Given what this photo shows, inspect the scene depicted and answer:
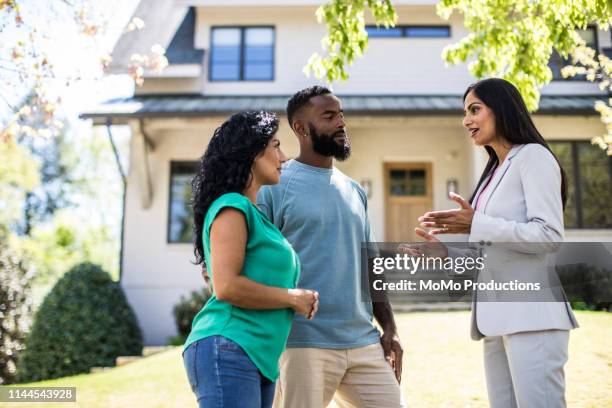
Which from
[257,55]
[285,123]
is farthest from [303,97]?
[257,55]

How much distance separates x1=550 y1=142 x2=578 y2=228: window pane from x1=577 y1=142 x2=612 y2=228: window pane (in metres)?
0.19

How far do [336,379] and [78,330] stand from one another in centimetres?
Answer: 914

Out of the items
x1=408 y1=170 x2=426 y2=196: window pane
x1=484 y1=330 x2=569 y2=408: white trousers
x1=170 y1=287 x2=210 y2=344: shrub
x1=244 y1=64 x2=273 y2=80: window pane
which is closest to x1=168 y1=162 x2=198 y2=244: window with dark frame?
x1=170 y1=287 x2=210 y2=344: shrub

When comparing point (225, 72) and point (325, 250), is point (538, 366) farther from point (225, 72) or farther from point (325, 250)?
point (225, 72)

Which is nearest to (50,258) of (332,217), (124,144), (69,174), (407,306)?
(69,174)

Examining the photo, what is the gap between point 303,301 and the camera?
2346 millimetres

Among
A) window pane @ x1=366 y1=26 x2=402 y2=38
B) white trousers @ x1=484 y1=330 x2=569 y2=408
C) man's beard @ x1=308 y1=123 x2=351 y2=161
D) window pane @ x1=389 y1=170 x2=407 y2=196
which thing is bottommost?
white trousers @ x1=484 y1=330 x2=569 y2=408

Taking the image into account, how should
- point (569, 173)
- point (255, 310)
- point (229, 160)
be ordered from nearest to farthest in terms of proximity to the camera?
point (255, 310) < point (229, 160) < point (569, 173)

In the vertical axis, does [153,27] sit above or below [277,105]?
above

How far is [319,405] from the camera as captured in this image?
2902 millimetres

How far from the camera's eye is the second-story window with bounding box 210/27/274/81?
1463 cm

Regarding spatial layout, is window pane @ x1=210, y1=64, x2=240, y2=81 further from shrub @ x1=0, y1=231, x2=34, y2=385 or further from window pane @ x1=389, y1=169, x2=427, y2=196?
shrub @ x1=0, y1=231, x2=34, y2=385

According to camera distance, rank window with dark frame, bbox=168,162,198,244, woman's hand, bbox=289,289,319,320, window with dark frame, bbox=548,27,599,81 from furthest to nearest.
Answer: window with dark frame, bbox=548,27,599,81, window with dark frame, bbox=168,162,198,244, woman's hand, bbox=289,289,319,320

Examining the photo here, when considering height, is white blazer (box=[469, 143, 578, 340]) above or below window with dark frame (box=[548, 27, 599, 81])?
below
